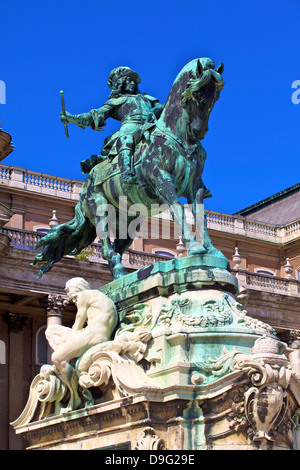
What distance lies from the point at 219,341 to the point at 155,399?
1.03 meters

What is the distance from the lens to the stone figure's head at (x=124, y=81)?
13500 millimetres

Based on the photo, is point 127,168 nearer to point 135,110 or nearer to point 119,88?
point 135,110

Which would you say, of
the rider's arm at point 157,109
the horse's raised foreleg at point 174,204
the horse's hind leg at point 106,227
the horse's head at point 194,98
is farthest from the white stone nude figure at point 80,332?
the rider's arm at point 157,109

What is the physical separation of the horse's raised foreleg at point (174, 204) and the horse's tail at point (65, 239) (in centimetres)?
180

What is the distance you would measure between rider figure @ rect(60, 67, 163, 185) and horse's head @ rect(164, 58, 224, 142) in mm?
536

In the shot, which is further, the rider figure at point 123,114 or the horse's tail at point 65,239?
the horse's tail at point 65,239

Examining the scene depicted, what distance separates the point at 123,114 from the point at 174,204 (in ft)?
6.48

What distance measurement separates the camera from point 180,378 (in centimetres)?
1055

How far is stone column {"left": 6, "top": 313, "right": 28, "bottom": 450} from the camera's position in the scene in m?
39.5

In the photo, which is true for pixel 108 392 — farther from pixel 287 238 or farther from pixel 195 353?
pixel 287 238

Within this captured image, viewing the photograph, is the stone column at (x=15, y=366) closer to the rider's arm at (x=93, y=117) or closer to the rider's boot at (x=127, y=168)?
the rider's arm at (x=93, y=117)

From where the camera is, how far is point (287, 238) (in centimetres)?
5672

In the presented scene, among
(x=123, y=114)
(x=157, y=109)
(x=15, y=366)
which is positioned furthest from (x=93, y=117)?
(x=15, y=366)

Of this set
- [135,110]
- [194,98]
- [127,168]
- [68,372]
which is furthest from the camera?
[135,110]
